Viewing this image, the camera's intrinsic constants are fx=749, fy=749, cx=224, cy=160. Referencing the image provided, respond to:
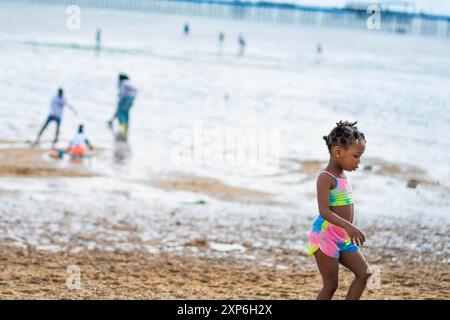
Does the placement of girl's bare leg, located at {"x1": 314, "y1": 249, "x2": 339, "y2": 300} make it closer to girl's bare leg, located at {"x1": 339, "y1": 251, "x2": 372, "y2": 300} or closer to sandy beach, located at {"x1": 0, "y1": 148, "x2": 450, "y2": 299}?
girl's bare leg, located at {"x1": 339, "y1": 251, "x2": 372, "y2": 300}

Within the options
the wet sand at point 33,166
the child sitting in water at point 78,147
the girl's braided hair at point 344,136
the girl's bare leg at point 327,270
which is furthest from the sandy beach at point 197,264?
the child sitting in water at point 78,147

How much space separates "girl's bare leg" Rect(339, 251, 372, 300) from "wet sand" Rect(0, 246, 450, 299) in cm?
202

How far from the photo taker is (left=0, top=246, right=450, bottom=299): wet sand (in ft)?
21.5

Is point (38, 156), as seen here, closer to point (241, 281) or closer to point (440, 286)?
point (241, 281)

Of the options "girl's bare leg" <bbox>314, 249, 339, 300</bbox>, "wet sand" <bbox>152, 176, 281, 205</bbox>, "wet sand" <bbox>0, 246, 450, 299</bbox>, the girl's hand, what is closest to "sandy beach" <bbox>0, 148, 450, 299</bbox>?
"wet sand" <bbox>0, 246, 450, 299</bbox>

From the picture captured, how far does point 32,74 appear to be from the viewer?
3120cm

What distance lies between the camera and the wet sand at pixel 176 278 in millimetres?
6559

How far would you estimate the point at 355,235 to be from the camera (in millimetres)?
4398

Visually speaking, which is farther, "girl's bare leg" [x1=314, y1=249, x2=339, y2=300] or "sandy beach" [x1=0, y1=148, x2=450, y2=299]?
"sandy beach" [x1=0, y1=148, x2=450, y2=299]

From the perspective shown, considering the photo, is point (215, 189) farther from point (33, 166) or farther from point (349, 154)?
point (349, 154)

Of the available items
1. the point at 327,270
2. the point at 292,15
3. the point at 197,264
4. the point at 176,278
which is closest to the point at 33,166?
the point at 197,264

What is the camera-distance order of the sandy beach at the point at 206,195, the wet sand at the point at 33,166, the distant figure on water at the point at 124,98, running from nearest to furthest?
the sandy beach at the point at 206,195 < the wet sand at the point at 33,166 < the distant figure on water at the point at 124,98

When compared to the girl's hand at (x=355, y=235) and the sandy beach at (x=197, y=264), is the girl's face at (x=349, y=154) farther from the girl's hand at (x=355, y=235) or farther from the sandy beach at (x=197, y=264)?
the sandy beach at (x=197, y=264)
